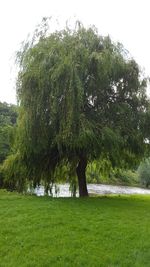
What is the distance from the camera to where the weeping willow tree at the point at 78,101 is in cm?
1318

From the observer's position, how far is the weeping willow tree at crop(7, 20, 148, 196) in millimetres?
13180

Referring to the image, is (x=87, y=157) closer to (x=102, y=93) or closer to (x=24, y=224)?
(x=102, y=93)

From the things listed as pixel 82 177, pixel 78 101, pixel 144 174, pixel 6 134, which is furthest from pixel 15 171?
pixel 144 174

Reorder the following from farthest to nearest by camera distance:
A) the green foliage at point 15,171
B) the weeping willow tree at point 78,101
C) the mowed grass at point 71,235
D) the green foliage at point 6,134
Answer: the green foliage at point 6,134, the green foliage at point 15,171, the weeping willow tree at point 78,101, the mowed grass at point 71,235

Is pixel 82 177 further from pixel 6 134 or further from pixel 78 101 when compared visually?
pixel 6 134

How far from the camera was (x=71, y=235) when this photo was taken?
8211 mm

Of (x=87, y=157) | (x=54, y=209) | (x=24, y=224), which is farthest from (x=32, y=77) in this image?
(x=24, y=224)

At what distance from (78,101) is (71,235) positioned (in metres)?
6.29

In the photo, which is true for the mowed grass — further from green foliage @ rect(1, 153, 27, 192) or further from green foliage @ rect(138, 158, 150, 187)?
green foliage @ rect(138, 158, 150, 187)

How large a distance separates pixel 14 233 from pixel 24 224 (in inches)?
28.3

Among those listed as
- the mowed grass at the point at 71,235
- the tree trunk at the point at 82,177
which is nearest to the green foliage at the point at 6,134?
the tree trunk at the point at 82,177

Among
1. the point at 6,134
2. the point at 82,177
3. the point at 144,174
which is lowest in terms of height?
the point at 82,177

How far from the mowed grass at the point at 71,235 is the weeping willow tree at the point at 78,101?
289 cm

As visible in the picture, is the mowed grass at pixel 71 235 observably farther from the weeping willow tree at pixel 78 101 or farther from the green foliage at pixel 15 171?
the green foliage at pixel 15 171
